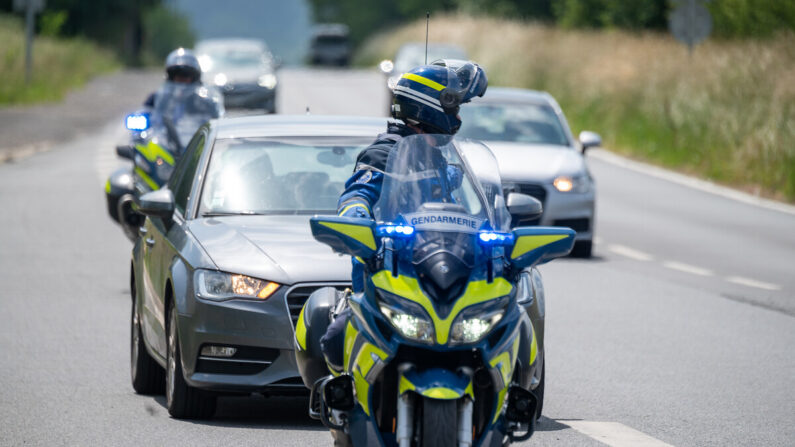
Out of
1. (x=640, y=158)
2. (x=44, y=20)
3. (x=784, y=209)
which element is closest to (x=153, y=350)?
(x=784, y=209)

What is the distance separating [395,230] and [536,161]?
37.4 ft

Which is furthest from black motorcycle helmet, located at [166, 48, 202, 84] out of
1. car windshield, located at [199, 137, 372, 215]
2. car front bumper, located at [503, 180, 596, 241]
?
car windshield, located at [199, 137, 372, 215]

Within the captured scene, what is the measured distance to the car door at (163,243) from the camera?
802 cm

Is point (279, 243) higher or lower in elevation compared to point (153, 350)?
higher

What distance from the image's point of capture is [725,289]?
13.8 meters

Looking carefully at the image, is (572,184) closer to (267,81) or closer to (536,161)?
(536,161)

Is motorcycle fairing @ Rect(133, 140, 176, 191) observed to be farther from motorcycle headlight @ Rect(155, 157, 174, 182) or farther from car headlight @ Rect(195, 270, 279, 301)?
car headlight @ Rect(195, 270, 279, 301)

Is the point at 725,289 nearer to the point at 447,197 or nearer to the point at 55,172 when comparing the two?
the point at 447,197

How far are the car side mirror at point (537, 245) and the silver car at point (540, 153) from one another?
29.6ft

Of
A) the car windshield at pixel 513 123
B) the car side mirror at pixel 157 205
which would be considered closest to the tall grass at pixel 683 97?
the car windshield at pixel 513 123

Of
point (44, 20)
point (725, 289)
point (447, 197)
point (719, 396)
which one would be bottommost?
point (44, 20)

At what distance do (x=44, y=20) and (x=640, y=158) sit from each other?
4108 cm

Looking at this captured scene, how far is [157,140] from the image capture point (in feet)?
43.6

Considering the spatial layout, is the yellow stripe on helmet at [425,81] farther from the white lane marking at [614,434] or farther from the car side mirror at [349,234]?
the white lane marking at [614,434]
